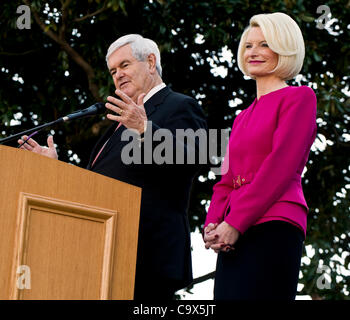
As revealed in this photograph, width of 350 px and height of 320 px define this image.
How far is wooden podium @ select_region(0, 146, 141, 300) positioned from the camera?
5.94 feet

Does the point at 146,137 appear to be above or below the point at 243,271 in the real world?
above

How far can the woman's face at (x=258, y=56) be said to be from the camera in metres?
2.28

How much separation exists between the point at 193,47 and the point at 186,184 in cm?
380

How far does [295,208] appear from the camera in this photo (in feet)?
6.84

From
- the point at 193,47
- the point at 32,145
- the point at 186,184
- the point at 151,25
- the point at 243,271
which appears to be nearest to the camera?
the point at 243,271

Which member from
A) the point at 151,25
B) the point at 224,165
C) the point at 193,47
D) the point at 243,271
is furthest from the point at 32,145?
the point at 193,47

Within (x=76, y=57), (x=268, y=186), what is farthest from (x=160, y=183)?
(x=76, y=57)

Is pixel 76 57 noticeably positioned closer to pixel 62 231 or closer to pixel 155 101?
pixel 155 101

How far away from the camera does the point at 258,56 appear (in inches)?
90.4

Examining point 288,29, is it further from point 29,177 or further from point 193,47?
point 193,47

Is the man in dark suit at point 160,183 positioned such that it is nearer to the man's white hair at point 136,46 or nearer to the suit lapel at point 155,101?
the suit lapel at point 155,101

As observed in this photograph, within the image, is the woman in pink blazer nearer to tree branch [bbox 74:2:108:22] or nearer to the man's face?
the man's face

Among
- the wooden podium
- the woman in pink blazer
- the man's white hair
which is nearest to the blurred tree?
the man's white hair

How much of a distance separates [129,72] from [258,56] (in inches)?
28.8
